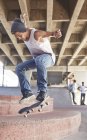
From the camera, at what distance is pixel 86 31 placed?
53.9ft

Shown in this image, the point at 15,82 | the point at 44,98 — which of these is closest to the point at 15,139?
the point at 44,98

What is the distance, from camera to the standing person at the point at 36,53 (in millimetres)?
5418

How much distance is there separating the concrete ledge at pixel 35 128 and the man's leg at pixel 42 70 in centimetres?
54

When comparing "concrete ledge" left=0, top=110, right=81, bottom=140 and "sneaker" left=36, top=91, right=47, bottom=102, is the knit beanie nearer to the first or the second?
"sneaker" left=36, top=91, right=47, bottom=102

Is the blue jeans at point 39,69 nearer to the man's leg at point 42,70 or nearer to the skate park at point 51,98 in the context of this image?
the man's leg at point 42,70

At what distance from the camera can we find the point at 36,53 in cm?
573

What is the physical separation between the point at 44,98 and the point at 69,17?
792 centimetres

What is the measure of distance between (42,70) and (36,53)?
1.24ft

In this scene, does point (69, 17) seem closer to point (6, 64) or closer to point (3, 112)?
point (3, 112)

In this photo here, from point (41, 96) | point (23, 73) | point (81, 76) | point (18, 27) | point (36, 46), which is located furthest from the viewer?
point (81, 76)

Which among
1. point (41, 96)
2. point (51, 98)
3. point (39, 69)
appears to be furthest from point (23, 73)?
point (51, 98)

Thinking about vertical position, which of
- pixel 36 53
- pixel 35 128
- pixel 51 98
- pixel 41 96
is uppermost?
pixel 36 53

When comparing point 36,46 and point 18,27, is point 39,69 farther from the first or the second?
point 18,27

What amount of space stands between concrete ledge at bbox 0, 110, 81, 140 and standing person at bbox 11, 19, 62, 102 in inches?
19.9
